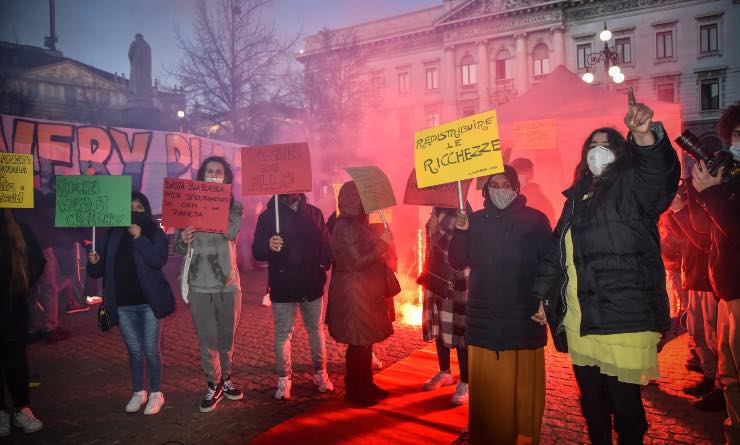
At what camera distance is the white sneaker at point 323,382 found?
188 inches

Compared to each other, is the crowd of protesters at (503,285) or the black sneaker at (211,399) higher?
the crowd of protesters at (503,285)

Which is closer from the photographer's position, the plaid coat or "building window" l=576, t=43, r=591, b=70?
the plaid coat

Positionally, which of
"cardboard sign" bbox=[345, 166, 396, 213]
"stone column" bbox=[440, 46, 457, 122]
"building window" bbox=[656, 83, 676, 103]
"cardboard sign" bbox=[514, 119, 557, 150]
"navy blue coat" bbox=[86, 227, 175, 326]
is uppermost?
"stone column" bbox=[440, 46, 457, 122]

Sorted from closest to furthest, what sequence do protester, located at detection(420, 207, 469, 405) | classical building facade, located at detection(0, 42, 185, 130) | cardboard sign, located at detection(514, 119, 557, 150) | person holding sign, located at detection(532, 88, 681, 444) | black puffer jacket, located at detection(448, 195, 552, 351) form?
person holding sign, located at detection(532, 88, 681, 444) → black puffer jacket, located at detection(448, 195, 552, 351) → protester, located at detection(420, 207, 469, 405) → cardboard sign, located at detection(514, 119, 557, 150) → classical building facade, located at detection(0, 42, 185, 130)

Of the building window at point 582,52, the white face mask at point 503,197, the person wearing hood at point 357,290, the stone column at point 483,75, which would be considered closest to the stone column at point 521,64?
the stone column at point 483,75

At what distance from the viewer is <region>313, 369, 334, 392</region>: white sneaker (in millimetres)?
4773

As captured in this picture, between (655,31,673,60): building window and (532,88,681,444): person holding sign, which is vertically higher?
(655,31,673,60): building window

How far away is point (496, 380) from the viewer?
10.4 ft

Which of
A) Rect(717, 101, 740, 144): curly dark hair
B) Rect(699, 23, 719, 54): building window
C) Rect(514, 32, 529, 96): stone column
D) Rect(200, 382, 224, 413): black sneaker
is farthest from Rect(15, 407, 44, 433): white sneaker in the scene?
Rect(699, 23, 719, 54): building window

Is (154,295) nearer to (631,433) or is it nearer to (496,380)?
(496,380)

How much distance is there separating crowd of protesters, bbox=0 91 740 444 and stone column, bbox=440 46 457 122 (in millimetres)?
37262

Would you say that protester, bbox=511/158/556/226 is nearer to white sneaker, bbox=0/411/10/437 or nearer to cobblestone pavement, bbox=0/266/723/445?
cobblestone pavement, bbox=0/266/723/445

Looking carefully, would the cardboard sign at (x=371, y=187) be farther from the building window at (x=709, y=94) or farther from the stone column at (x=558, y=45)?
the building window at (x=709, y=94)

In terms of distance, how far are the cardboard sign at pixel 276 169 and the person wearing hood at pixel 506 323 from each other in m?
1.95
